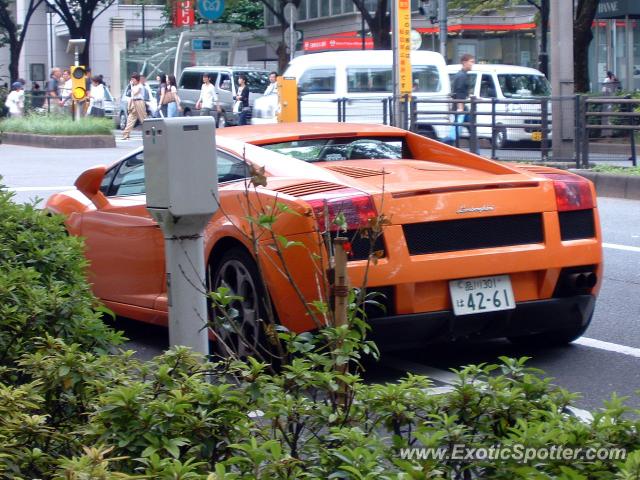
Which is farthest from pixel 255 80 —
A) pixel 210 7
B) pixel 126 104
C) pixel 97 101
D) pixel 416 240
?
pixel 416 240

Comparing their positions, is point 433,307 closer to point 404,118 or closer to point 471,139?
point 471,139

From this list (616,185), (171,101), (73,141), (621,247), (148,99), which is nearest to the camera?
(621,247)

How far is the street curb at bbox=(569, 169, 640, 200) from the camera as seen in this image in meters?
16.3

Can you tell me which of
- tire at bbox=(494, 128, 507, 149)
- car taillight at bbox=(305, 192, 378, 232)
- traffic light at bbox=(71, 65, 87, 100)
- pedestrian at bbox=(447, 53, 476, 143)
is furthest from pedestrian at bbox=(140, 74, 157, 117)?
car taillight at bbox=(305, 192, 378, 232)

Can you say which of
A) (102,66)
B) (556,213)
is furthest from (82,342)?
(102,66)

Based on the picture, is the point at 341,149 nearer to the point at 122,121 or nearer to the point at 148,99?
the point at 148,99

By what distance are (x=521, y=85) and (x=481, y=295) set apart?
917 inches

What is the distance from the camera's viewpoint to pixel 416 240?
19.5ft

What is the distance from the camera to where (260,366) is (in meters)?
3.39

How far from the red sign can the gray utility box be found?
4696 cm

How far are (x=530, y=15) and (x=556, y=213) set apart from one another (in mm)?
50974

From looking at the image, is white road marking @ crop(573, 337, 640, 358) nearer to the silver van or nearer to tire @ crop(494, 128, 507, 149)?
tire @ crop(494, 128, 507, 149)

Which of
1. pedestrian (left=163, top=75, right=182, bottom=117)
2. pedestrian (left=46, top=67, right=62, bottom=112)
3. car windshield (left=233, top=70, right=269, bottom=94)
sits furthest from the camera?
pedestrian (left=46, top=67, right=62, bottom=112)

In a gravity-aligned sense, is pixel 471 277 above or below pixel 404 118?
below
